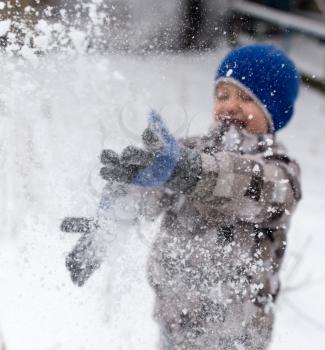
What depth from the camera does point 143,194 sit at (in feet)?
4.10

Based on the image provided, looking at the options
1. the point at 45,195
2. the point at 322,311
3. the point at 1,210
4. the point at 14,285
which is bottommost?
the point at 322,311

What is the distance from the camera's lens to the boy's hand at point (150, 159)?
949 millimetres

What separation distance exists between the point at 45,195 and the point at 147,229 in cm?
49

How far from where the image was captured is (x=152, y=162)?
95 cm

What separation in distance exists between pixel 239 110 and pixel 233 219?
27 centimetres

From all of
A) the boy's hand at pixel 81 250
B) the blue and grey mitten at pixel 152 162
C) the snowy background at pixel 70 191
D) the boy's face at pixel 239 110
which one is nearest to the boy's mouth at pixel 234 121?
the boy's face at pixel 239 110

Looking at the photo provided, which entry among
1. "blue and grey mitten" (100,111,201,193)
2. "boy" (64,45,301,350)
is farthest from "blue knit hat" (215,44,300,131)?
"blue and grey mitten" (100,111,201,193)

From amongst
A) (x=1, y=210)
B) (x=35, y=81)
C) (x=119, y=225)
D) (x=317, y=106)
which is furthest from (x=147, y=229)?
(x=317, y=106)

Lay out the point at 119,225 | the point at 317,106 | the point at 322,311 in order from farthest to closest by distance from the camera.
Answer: the point at 317,106
the point at 322,311
the point at 119,225

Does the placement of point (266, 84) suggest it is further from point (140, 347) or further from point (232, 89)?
point (140, 347)

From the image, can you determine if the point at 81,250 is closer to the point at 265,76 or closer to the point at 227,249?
the point at 227,249

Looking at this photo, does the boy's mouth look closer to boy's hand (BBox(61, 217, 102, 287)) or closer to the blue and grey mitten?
the blue and grey mitten

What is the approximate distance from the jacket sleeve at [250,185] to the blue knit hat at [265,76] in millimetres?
131

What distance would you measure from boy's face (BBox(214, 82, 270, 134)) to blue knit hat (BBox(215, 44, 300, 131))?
0.01 metres
